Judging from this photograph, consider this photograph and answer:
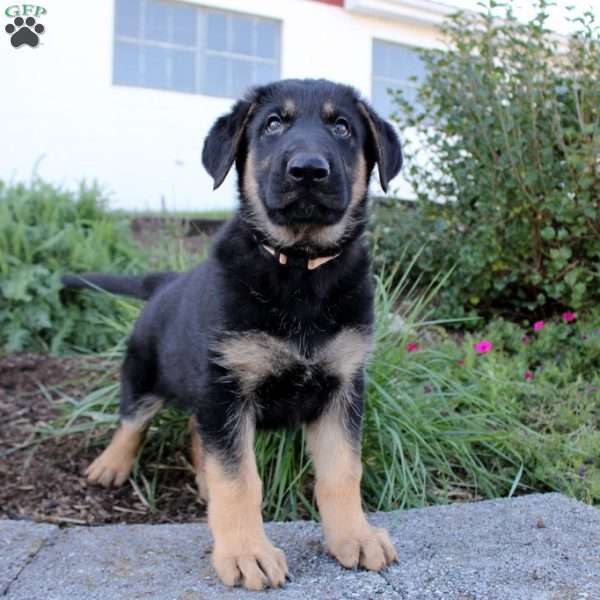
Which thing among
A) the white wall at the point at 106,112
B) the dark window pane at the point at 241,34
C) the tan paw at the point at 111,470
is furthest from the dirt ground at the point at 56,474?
the dark window pane at the point at 241,34

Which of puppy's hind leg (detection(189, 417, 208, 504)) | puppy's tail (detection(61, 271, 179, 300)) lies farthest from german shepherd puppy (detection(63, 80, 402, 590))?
puppy's tail (detection(61, 271, 179, 300))

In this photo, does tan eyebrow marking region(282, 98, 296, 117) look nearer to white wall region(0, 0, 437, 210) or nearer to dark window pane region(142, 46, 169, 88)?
white wall region(0, 0, 437, 210)

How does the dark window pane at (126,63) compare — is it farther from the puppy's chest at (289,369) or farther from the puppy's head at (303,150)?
the puppy's chest at (289,369)

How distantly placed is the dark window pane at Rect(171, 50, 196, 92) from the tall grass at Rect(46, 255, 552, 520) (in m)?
8.96

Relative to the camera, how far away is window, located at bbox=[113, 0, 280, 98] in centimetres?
1155

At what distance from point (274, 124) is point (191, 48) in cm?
1000

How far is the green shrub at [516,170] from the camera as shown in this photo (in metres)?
4.60

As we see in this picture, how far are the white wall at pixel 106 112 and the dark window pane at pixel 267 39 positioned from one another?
226 mm

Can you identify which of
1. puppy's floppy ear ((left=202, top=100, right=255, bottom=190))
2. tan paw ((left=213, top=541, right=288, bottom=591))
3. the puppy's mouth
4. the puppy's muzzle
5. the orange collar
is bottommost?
tan paw ((left=213, top=541, right=288, bottom=591))

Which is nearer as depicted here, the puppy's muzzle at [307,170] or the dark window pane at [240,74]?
the puppy's muzzle at [307,170]

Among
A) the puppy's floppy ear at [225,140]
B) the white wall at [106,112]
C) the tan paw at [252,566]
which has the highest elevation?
the white wall at [106,112]

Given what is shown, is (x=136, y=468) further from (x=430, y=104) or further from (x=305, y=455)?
(x=430, y=104)

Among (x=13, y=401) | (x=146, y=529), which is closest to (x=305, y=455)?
(x=146, y=529)

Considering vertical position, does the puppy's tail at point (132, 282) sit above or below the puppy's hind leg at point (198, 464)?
above
